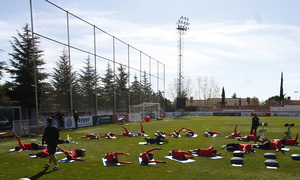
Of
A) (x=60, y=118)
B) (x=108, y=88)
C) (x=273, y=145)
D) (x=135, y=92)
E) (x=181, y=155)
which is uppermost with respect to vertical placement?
(x=108, y=88)

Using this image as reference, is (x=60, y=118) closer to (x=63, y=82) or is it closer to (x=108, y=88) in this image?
(x=63, y=82)

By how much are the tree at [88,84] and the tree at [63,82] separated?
1.97 meters

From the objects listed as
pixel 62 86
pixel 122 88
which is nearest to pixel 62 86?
pixel 62 86

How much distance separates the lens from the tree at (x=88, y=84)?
32000 millimetres

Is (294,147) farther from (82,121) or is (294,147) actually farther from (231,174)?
(82,121)

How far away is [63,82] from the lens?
95.3 feet

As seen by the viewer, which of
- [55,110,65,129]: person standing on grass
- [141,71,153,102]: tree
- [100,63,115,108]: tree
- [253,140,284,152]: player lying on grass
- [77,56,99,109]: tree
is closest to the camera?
[253,140,284,152]: player lying on grass

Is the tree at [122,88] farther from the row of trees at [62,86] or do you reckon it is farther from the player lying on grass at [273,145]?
the player lying on grass at [273,145]

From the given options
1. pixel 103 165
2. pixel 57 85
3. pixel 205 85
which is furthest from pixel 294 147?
pixel 205 85

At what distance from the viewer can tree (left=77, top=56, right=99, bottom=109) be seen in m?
32.0

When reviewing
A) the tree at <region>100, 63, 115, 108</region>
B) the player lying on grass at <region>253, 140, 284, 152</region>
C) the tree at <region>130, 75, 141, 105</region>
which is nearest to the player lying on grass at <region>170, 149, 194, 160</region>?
the player lying on grass at <region>253, 140, 284, 152</region>

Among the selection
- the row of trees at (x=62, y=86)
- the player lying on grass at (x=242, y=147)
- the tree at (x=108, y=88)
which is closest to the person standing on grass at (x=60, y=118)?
the row of trees at (x=62, y=86)

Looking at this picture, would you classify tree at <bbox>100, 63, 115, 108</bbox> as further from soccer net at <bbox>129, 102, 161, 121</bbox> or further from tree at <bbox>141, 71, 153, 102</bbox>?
tree at <bbox>141, 71, 153, 102</bbox>

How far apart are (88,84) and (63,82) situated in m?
5.14
